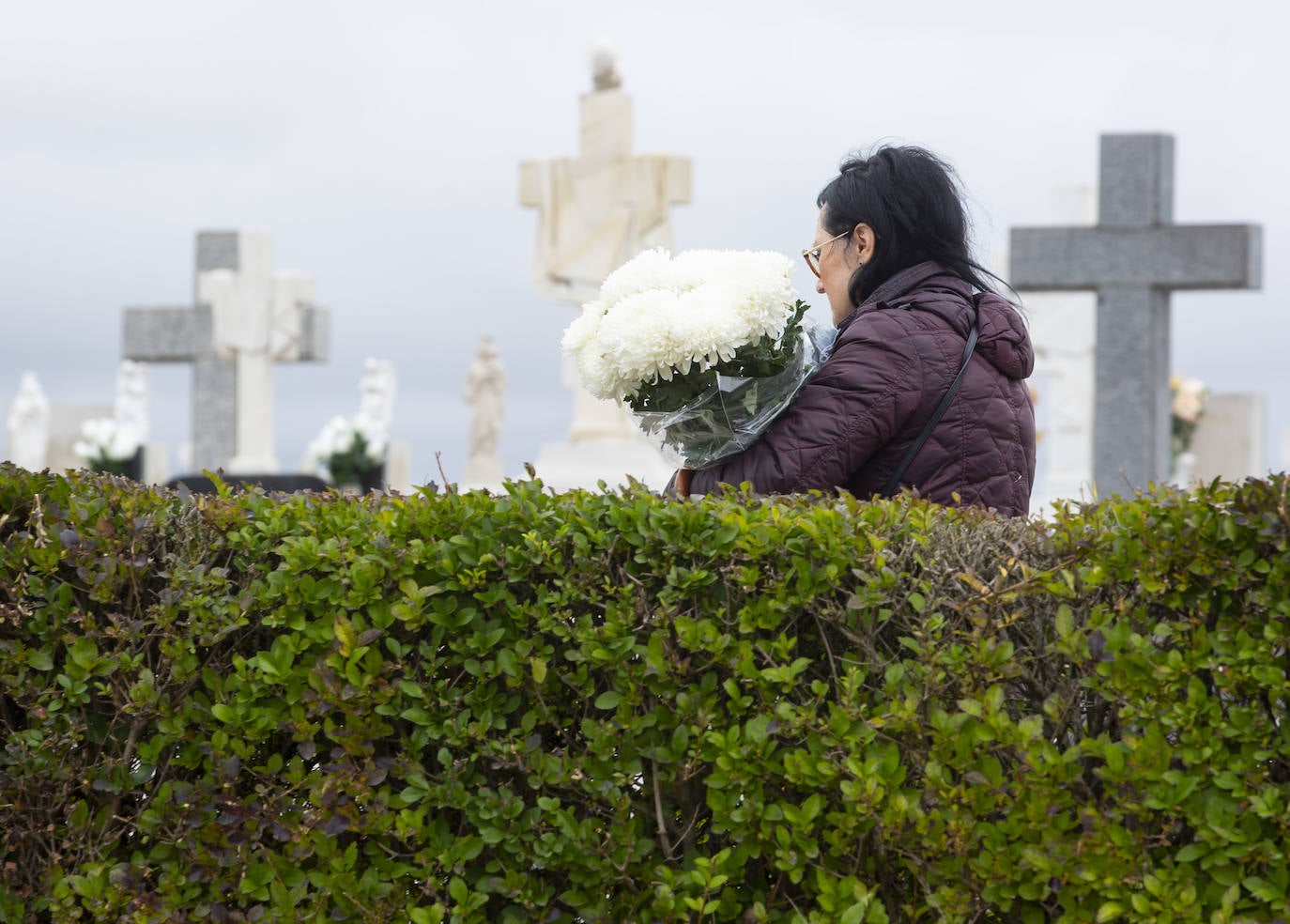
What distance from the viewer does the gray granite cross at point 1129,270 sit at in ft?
36.9

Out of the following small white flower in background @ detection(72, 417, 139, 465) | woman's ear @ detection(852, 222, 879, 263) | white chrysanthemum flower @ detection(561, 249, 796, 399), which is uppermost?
woman's ear @ detection(852, 222, 879, 263)

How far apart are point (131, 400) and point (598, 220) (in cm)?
842

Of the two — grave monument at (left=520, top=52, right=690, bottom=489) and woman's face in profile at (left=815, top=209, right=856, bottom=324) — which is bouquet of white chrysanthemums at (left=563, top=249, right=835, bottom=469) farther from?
A: grave monument at (left=520, top=52, right=690, bottom=489)

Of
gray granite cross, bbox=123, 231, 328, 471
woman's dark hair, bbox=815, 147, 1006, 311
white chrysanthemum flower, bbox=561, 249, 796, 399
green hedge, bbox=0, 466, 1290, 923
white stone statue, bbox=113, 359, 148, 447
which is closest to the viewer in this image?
green hedge, bbox=0, 466, 1290, 923

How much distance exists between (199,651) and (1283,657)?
2.08 metres

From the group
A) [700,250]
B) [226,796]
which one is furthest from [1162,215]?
[226,796]

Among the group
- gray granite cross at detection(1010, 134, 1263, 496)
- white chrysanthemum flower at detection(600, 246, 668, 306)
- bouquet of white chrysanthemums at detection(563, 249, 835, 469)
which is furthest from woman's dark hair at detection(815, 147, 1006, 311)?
gray granite cross at detection(1010, 134, 1263, 496)

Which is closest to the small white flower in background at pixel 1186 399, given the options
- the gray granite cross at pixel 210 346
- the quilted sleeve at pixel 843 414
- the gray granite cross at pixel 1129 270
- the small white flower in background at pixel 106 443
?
the gray granite cross at pixel 1129 270

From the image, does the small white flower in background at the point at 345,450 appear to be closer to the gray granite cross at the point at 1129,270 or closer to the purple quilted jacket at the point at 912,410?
the gray granite cross at the point at 1129,270

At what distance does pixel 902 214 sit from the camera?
10.5 ft

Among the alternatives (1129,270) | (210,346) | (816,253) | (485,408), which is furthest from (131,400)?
(816,253)

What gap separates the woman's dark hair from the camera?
3.23 m

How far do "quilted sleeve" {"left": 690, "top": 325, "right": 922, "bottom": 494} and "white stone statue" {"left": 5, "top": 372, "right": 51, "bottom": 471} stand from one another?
1709 cm

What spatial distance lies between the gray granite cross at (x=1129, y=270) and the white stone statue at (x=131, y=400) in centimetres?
1171
